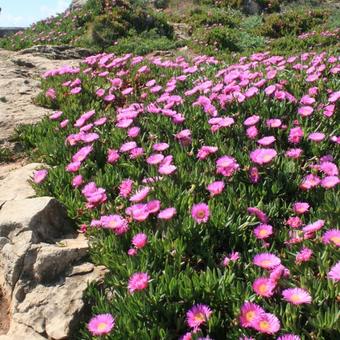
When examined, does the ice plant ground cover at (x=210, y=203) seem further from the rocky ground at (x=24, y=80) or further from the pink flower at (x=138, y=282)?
the rocky ground at (x=24, y=80)

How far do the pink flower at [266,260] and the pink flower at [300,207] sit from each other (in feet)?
1.91

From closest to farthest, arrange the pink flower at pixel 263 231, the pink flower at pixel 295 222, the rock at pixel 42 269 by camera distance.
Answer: the rock at pixel 42 269, the pink flower at pixel 263 231, the pink flower at pixel 295 222

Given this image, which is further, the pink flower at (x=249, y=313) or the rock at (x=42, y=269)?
the rock at (x=42, y=269)

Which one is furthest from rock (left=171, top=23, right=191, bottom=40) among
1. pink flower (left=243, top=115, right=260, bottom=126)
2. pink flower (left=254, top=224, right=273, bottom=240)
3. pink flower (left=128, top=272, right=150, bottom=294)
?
pink flower (left=128, top=272, right=150, bottom=294)

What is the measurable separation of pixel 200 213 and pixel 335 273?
0.90 m

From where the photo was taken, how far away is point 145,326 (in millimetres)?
2365

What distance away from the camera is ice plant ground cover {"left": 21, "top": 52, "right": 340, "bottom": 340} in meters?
2.35

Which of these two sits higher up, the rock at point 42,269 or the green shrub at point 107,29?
the green shrub at point 107,29

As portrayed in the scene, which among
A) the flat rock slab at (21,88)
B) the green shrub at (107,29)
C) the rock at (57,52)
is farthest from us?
the green shrub at (107,29)

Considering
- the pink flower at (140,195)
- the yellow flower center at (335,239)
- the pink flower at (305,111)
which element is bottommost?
the yellow flower center at (335,239)

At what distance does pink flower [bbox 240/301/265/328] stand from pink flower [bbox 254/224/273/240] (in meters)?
0.59

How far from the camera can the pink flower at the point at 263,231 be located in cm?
282

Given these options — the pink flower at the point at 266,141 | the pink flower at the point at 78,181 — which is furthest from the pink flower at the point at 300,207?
the pink flower at the point at 78,181

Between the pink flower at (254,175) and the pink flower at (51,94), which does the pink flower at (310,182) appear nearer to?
the pink flower at (254,175)
